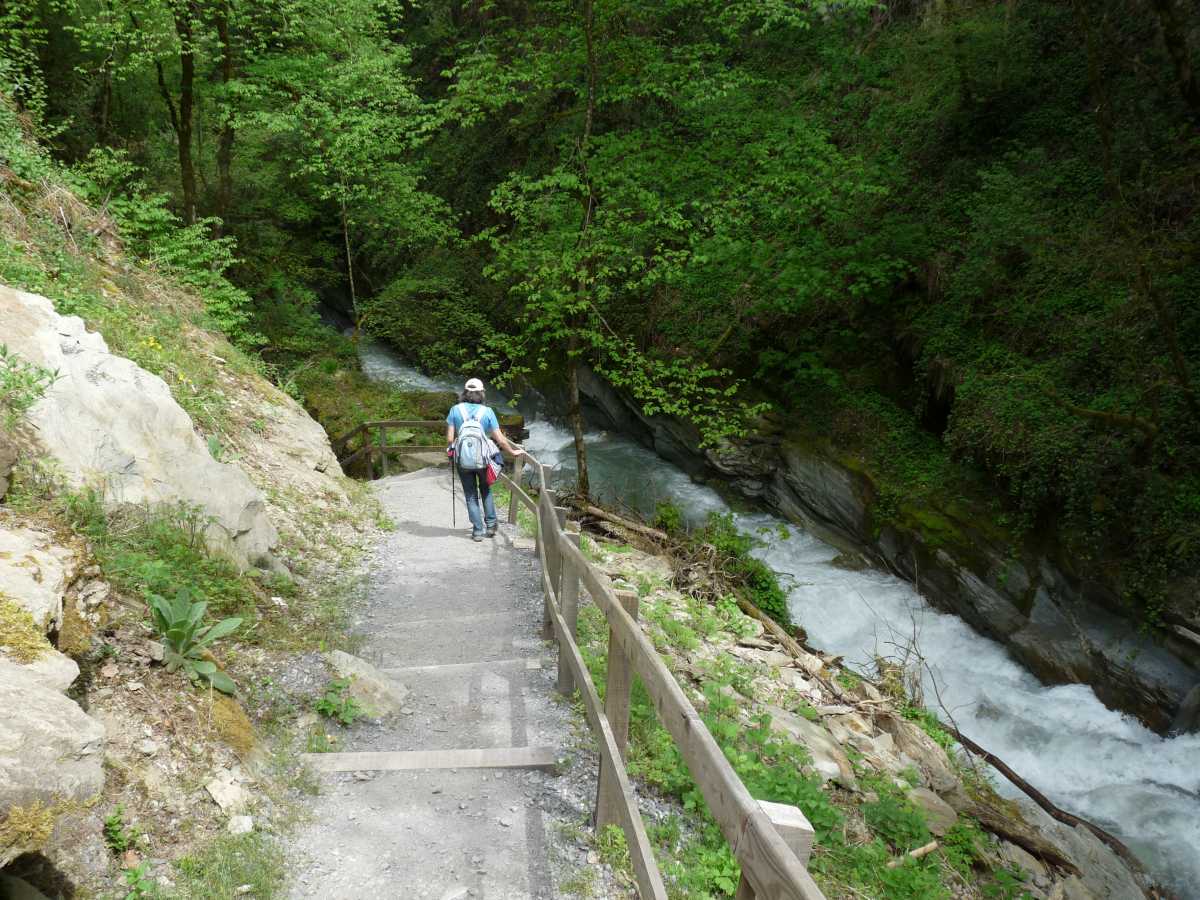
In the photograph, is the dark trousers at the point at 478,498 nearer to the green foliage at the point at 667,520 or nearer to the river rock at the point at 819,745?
the green foliage at the point at 667,520

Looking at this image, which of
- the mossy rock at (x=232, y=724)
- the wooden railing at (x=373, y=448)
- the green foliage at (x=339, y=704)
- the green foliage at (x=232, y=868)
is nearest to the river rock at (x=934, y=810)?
the green foliage at (x=339, y=704)

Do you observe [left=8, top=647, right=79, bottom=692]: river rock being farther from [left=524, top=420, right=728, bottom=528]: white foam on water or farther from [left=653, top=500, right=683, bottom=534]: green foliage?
[left=524, top=420, right=728, bottom=528]: white foam on water

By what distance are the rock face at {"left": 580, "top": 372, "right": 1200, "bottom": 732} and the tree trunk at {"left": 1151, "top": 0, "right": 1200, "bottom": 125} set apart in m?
6.54

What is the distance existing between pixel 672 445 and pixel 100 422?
40.1 feet

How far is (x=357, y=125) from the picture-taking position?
14.5 metres

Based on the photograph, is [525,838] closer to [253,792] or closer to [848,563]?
[253,792]

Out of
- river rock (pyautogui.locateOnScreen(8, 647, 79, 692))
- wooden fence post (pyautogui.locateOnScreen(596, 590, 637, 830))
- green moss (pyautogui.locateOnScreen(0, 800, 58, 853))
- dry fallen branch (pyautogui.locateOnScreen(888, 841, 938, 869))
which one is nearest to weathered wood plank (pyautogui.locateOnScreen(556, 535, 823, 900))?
wooden fence post (pyautogui.locateOnScreen(596, 590, 637, 830))

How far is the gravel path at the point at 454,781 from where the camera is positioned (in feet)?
9.97

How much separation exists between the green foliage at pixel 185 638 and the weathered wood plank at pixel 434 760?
0.65 m

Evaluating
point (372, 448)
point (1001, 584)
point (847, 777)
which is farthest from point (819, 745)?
point (372, 448)

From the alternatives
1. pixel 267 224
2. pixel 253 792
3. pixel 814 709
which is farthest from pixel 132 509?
pixel 267 224

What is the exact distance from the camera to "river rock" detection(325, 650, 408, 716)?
4414mm

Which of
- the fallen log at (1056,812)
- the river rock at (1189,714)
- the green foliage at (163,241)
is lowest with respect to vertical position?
the fallen log at (1056,812)

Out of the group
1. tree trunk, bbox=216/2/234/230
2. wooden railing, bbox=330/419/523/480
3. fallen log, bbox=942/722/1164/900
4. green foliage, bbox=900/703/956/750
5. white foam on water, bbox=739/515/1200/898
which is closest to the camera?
fallen log, bbox=942/722/1164/900
